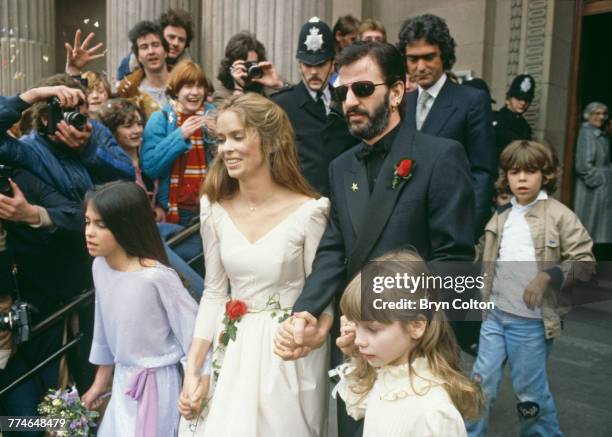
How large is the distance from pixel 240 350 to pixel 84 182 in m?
1.61

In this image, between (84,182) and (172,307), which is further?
(84,182)

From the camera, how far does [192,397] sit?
8.58ft

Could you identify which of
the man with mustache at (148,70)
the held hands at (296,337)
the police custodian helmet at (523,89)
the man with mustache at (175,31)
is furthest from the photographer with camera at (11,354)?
the police custodian helmet at (523,89)

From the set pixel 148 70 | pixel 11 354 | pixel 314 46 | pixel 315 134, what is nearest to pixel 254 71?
pixel 314 46

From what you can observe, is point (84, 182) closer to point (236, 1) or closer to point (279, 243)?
point (279, 243)

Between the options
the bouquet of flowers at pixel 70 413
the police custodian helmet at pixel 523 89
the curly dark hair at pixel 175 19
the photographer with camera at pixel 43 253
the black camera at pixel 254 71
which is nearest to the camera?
the bouquet of flowers at pixel 70 413

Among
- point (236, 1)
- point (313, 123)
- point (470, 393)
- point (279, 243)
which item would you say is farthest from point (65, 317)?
point (236, 1)

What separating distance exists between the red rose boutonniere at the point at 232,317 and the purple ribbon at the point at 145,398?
0.52 meters

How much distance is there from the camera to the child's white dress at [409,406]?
1.91m

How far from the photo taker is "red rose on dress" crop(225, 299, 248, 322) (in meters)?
2.66

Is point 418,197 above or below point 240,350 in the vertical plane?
above

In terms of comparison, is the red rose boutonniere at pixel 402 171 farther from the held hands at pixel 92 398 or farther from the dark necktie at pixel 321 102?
the held hands at pixel 92 398

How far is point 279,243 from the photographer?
262cm

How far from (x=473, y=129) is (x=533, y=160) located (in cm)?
40
